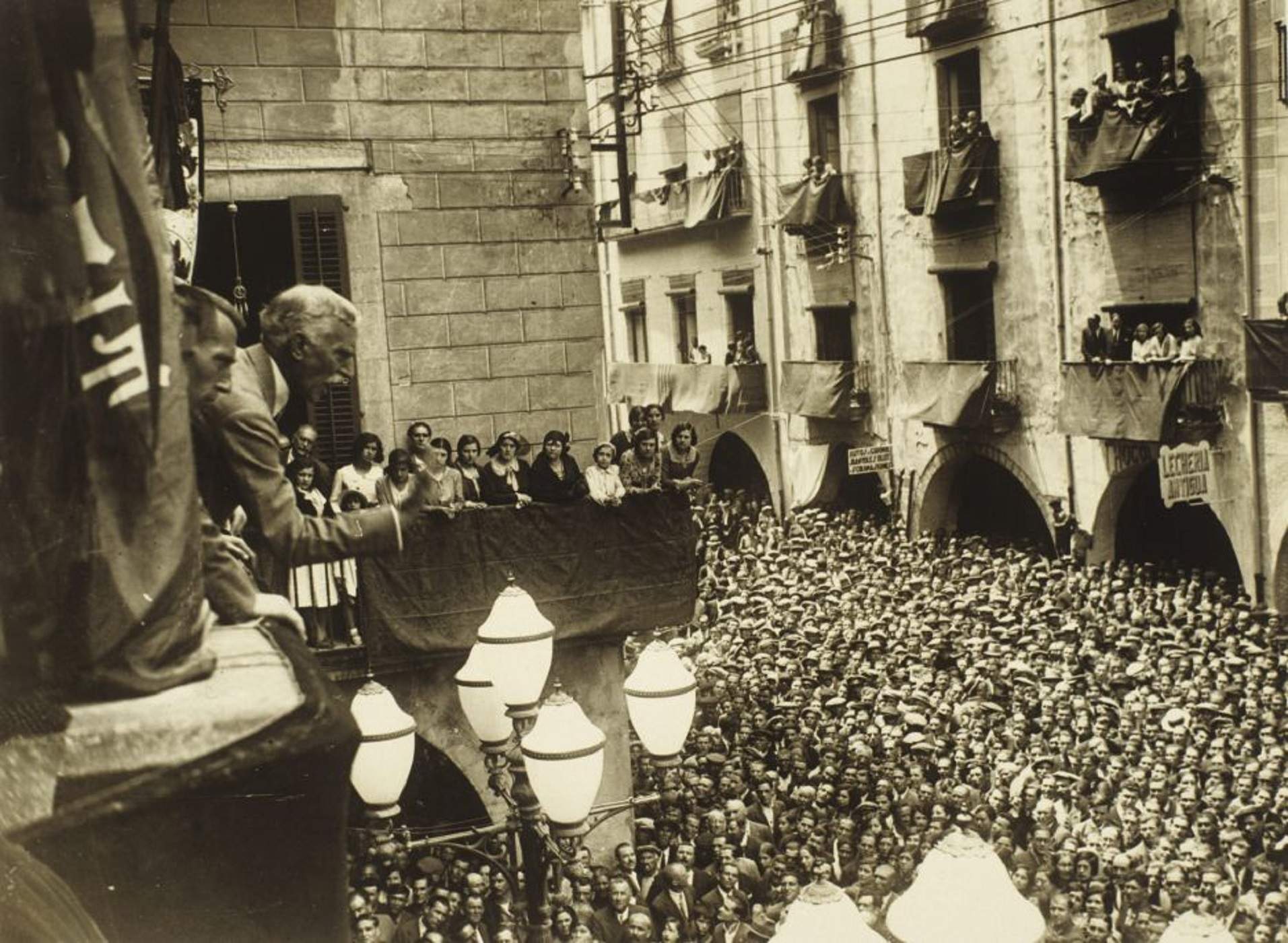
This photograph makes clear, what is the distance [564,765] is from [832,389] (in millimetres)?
20067

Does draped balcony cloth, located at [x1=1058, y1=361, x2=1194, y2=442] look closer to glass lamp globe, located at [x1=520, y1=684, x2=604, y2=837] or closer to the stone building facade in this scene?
the stone building facade

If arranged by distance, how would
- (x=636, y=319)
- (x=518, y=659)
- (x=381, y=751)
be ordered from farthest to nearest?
(x=636, y=319)
(x=381, y=751)
(x=518, y=659)

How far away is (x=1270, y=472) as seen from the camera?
1692 centimetres

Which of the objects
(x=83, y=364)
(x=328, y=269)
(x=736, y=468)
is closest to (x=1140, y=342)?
(x=328, y=269)

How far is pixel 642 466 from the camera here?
11.5 m

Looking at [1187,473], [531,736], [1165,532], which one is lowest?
[1165,532]

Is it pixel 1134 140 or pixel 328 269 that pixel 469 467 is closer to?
pixel 328 269

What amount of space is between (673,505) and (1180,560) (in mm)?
10912

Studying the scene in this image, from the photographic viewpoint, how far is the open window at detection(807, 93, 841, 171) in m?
25.5

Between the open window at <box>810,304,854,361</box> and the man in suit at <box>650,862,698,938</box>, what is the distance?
56.2 ft

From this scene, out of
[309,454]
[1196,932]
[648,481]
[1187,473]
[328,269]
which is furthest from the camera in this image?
[1187,473]

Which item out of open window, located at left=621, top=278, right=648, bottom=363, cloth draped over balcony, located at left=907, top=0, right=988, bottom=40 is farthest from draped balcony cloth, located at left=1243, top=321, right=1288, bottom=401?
open window, located at left=621, top=278, right=648, bottom=363

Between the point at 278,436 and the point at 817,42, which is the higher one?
the point at 817,42

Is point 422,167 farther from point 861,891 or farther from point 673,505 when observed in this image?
point 861,891
